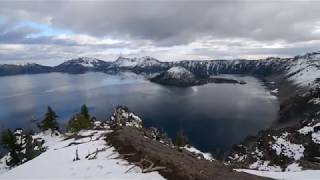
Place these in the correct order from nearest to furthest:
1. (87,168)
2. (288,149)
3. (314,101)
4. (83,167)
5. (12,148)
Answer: (87,168) < (83,167) < (12,148) < (288,149) < (314,101)

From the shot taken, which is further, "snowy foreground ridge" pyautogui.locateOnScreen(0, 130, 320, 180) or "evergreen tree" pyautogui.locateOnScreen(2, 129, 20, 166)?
"evergreen tree" pyautogui.locateOnScreen(2, 129, 20, 166)

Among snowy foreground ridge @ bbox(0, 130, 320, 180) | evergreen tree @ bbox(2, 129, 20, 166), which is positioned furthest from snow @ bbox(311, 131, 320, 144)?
evergreen tree @ bbox(2, 129, 20, 166)

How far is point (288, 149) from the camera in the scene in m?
83.7

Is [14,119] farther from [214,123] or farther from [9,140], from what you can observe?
[9,140]

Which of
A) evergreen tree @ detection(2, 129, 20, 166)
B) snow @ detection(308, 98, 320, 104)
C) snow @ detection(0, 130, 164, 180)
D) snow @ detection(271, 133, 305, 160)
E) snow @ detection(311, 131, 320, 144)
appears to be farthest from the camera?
snow @ detection(308, 98, 320, 104)

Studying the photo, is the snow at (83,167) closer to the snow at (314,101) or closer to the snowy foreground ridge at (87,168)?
the snowy foreground ridge at (87,168)

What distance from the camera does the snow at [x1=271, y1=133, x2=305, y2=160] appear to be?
79.1 meters

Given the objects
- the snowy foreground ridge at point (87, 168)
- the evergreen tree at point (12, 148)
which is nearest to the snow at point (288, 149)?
the evergreen tree at point (12, 148)

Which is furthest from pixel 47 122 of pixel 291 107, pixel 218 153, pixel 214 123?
pixel 291 107

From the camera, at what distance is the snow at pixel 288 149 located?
7906 cm

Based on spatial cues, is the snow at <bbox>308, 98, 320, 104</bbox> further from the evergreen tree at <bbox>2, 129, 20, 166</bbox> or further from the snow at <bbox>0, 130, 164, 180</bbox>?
the snow at <bbox>0, 130, 164, 180</bbox>

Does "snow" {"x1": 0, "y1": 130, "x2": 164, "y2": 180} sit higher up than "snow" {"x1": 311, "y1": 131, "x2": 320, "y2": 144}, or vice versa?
"snow" {"x1": 0, "y1": 130, "x2": 164, "y2": 180}

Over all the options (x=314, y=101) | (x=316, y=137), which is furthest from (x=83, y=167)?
(x=314, y=101)

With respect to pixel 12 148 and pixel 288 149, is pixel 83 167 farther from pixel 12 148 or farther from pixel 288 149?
pixel 288 149
